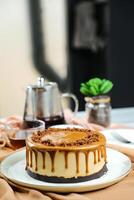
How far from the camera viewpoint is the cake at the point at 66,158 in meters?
0.69

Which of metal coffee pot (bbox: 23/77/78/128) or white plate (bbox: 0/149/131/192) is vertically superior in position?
metal coffee pot (bbox: 23/77/78/128)

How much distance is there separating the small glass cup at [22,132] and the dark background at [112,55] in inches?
44.8

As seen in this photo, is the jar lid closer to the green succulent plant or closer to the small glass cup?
the green succulent plant

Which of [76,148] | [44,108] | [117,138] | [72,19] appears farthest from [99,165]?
[72,19]

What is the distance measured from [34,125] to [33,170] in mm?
274

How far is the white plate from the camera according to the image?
2.21 feet

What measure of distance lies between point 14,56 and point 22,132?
3.74 feet

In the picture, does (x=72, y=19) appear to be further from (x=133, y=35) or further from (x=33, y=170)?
(x=33, y=170)

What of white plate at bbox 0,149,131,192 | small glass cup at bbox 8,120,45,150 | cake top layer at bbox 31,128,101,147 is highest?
cake top layer at bbox 31,128,101,147

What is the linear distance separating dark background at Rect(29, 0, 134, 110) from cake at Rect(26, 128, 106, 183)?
1414 millimetres

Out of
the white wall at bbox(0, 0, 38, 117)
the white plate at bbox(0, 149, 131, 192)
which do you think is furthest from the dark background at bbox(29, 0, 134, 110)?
the white plate at bbox(0, 149, 131, 192)

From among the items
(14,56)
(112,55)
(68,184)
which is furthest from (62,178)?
(112,55)

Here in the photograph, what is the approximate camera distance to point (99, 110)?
1.11m

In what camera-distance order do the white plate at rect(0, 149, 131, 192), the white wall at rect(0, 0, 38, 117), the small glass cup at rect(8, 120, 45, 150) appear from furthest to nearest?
the white wall at rect(0, 0, 38, 117)
the small glass cup at rect(8, 120, 45, 150)
the white plate at rect(0, 149, 131, 192)
